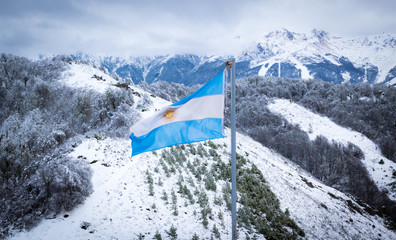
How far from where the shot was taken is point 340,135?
2640 inches

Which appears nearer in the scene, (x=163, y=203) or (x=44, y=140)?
(x=163, y=203)

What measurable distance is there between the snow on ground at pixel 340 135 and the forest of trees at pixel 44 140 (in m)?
60.6

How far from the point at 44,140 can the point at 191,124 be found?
1085cm

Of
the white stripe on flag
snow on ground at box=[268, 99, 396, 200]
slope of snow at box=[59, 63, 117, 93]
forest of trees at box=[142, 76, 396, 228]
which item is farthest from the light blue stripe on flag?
snow on ground at box=[268, 99, 396, 200]

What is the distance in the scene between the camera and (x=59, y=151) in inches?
438

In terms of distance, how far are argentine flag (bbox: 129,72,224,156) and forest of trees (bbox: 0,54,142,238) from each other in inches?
171

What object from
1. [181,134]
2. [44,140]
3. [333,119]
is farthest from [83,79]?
[333,119]

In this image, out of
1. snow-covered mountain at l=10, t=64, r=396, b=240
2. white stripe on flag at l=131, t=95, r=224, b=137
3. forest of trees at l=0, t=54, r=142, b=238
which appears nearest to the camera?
white stripe on flag at l=131, t=95, r=224, b=137

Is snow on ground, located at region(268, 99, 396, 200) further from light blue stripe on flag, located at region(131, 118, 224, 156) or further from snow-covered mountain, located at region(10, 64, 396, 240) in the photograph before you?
light blue stripe on flag, located at region(131, 118, 224, 156)

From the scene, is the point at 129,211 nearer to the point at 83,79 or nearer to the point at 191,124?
the point at 191,124

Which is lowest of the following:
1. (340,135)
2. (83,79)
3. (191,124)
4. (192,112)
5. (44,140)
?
(340,135)

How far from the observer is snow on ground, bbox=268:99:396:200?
51009 mm

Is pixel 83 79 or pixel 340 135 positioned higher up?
pixel 83 79

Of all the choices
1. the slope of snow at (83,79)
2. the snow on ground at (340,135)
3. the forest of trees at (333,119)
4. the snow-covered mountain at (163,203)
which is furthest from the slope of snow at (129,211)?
the snow on ground at (340,135)
